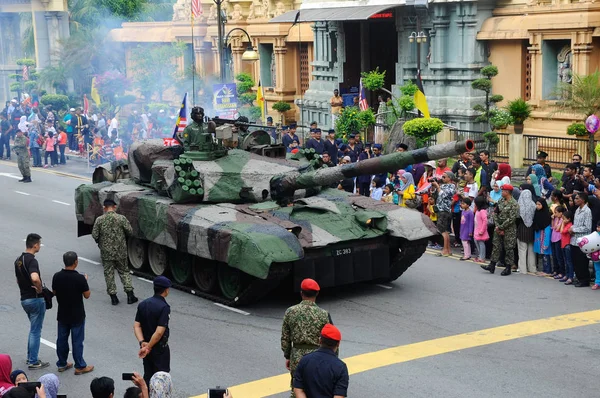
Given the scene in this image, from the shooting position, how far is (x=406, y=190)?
20.6 m

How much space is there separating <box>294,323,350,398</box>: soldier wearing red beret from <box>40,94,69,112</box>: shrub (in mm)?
31607

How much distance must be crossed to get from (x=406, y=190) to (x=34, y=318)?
29.7 ft

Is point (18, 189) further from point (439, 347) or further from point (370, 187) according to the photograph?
point (439, 347)

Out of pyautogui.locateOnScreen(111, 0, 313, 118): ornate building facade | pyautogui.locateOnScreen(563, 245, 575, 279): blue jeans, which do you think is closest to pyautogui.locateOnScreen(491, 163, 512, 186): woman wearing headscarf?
pyautogui.locateOnScreen(563, 245, 575, 279): blue jeans

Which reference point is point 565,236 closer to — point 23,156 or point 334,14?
point 334,14

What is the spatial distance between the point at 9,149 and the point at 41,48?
13841 mm

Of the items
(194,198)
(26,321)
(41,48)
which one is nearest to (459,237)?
(194,198)

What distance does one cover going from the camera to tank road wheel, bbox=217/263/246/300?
15695mm

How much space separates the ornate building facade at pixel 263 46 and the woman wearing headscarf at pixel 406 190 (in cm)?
1573

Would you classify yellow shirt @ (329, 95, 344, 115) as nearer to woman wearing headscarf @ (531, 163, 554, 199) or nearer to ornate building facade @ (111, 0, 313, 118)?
ornate building facade @ (111, 0, 313, 118)

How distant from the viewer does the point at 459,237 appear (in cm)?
1944

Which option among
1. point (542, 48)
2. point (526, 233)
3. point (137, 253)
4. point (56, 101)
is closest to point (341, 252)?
point (526, 233)

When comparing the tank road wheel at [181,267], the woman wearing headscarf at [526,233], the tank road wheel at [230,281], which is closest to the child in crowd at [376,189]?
the woman wearing headscarf at [526,233]

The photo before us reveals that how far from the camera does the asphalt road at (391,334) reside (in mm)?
12305
